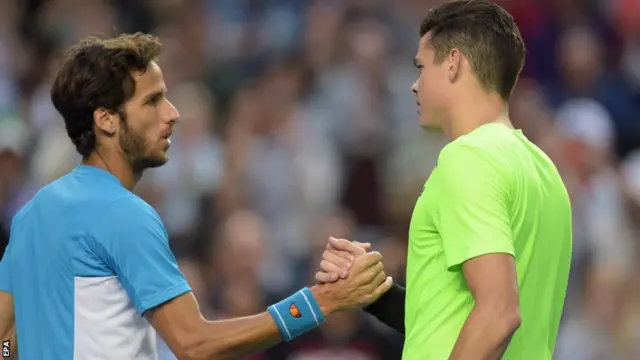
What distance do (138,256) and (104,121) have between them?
1.72 ft

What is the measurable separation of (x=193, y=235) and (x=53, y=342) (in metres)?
4.74

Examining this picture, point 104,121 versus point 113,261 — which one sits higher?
point 104,121

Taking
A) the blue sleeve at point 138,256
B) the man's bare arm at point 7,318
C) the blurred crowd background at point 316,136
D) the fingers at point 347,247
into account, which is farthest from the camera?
the blurred crowd background at point 316,136

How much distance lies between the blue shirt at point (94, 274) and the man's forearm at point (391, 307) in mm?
699

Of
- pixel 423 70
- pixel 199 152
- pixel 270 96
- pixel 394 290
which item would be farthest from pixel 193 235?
pixel 423 70

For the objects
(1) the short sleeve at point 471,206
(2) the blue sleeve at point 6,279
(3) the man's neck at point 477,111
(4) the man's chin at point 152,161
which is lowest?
(2) the blue sleeve at point 6,279

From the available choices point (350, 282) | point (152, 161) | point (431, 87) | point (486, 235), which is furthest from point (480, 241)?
point (152, 161)

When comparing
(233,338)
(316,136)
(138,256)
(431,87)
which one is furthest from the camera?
(316,136)

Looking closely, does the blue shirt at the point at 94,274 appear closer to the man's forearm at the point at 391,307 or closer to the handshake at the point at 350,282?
the handshake at the point at 350,282

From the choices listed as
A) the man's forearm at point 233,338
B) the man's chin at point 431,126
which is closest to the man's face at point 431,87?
the man's chin at point 431,126

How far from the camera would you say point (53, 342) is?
4.16 meters

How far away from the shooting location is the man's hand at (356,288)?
4398mm

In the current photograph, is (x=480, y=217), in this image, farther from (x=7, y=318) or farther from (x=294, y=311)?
(x=7, y=318)

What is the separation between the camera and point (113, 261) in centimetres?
411
